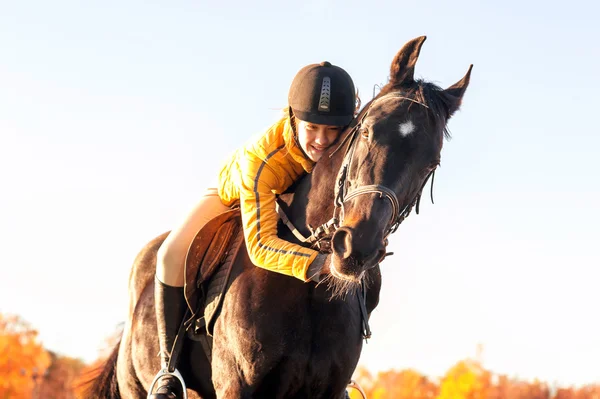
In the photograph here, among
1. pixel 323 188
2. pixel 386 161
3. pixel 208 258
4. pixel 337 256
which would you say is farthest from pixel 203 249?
pixel 386 161

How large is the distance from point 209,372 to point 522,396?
100363 millimetres

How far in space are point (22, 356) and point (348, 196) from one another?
297 feet

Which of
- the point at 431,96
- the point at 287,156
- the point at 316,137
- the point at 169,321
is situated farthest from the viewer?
the point at 169,321

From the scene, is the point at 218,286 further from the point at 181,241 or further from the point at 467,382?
the point at 467,382

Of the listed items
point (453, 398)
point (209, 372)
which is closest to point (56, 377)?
point (453, 398)

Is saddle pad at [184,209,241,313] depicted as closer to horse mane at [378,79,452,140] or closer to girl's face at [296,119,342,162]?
girl's face at [296,119,342,162]

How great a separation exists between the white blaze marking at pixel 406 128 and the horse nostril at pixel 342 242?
31.8 inches

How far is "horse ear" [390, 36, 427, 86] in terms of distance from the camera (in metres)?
6.04

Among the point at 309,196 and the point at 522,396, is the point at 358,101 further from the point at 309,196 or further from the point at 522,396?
the point at 522,396

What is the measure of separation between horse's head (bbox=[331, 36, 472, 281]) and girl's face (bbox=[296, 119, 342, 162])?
0.30 metres

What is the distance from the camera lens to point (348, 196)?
18.2ft

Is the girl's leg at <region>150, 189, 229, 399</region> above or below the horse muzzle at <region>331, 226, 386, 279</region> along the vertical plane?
below

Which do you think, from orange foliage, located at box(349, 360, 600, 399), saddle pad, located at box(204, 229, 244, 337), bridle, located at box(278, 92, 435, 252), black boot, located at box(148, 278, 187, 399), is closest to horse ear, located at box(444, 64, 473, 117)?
bridle, located at box(278, 92, 435, 252)

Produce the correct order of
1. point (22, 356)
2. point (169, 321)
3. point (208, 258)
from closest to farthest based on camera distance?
point (208, 258), point (169, 321), point (22, 356)
